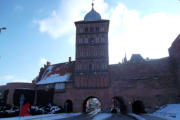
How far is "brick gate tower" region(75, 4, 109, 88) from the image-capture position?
123ft

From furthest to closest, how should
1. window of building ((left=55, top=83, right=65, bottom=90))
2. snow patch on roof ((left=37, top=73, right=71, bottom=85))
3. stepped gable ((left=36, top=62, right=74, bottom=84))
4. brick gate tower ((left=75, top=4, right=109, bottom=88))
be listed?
stepped gable ((left=36, top=62, right=74, bottom=84))
snow patch on roof ((left=37, top=73, right=71, bottom=85))
window of building ((left=55, top=83, right=65, bottom=90))
brick gate tower ((left=75, top=4, right=109, bottom=88))

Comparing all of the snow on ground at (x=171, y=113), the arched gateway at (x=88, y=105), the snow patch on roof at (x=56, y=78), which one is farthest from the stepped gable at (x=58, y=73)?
the snow on ground at (x=171, y=113)

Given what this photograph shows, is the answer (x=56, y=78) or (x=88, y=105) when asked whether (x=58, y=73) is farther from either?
(x=88, y=105)

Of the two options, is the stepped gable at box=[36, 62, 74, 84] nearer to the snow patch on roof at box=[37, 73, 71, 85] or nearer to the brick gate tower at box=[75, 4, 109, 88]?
the snow patch on roof at box=[37, 73, 71, 85]

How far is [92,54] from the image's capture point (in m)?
39.2

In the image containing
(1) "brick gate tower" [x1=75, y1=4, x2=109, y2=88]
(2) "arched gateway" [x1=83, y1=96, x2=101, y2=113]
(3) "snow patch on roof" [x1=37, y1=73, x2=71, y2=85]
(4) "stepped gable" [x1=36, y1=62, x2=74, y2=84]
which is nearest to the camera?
(1) "brick gate tower" [x1=75, y1=4, x2=109, y2=88]

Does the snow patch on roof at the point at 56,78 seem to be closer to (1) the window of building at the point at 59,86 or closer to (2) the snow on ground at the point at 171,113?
(1) the window of building at the point at 59,86

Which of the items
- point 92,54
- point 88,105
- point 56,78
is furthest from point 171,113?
point 88,105

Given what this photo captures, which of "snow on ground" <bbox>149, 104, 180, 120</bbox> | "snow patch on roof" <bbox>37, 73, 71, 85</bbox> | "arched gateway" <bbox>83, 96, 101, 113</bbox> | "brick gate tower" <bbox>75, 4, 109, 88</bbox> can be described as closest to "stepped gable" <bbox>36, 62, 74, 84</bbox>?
"snow patch on roof" <bbox>37, 73, 71, 85</bbox>

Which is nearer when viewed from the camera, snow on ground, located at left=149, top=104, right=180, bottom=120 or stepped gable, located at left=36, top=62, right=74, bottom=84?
snow on ground, located at left=149, top=104, right=180, bottom=120

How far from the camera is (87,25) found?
42.1 m

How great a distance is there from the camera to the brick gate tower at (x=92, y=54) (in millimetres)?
37438

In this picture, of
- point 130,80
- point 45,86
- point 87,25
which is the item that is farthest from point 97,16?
point 45,86

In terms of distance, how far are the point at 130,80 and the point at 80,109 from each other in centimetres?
1311
